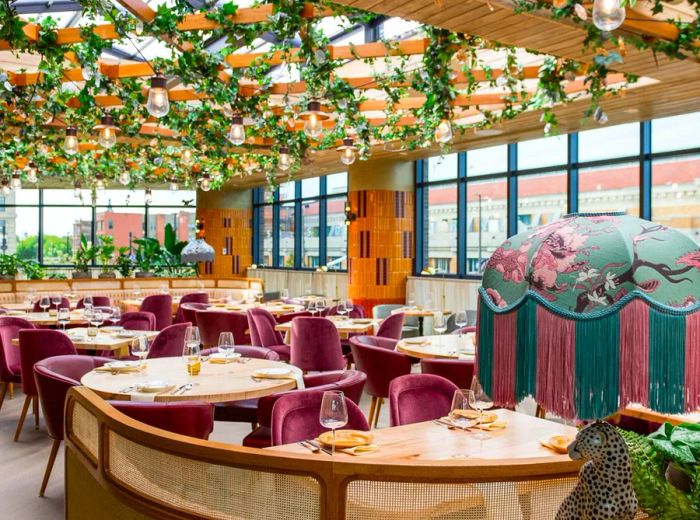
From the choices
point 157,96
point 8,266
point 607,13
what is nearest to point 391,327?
point 157,96

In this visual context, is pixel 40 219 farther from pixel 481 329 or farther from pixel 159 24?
pixel 481 329

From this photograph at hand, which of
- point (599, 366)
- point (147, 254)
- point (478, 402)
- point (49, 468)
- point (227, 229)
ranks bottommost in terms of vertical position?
point (49, 468)

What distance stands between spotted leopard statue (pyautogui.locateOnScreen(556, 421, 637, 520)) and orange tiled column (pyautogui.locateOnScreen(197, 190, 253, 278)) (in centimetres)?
1616

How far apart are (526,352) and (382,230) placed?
1059cm

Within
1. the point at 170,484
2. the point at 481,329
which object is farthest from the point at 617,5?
the point at 170,484

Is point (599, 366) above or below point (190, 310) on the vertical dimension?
above

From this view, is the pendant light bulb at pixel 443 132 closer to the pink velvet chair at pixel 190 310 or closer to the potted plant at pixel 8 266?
the pink velvet chair at pixel 190 310

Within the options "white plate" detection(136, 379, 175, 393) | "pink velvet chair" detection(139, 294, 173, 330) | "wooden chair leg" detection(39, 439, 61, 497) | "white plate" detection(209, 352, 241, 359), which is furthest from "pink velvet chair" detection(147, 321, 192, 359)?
"pink velvet chair" detection(139, 294, 173, 330)

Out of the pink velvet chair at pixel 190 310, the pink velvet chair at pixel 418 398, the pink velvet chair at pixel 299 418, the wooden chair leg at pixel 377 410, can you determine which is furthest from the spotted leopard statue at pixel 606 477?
the pink velvet chair at pixel 190 310

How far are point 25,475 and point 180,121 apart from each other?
14.7 feet

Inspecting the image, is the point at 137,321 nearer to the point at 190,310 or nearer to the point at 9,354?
the point at 9,354

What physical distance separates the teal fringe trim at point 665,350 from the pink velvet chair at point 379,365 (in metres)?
3.84

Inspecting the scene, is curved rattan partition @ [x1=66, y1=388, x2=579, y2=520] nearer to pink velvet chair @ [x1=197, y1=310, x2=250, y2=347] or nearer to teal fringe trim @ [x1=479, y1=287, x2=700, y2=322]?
teal fringe trim @ [x1=479, y1=287, x2=700, y2=322]

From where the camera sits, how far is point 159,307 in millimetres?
8695
